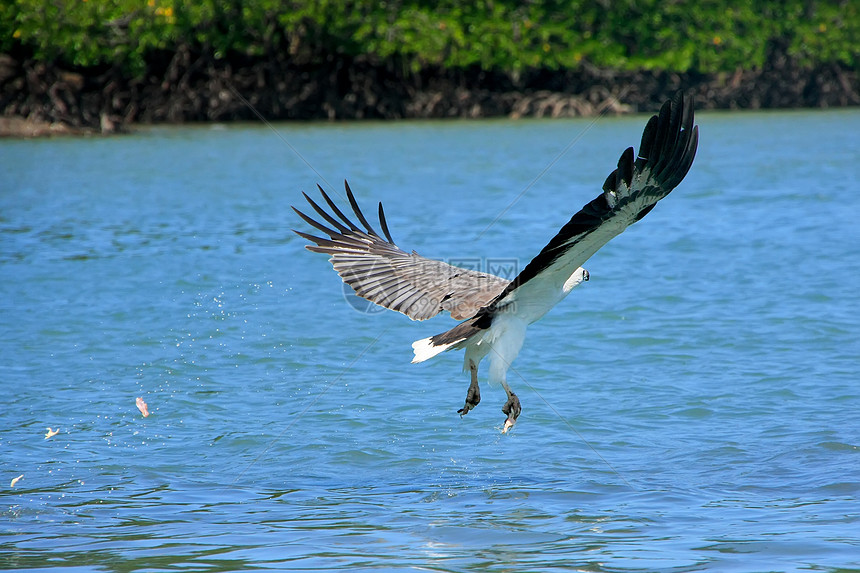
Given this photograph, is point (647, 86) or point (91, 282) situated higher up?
point (647, 86)

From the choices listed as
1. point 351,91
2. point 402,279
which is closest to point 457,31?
Result: point 351,91

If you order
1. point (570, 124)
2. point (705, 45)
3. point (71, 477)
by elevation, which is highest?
point (705, 45)

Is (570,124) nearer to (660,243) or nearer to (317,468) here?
(660,243)

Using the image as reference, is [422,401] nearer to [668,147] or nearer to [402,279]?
[402,279]

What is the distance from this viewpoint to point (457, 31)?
107ft

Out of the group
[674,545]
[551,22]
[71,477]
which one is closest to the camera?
[674,545]

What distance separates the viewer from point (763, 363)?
8289 mm

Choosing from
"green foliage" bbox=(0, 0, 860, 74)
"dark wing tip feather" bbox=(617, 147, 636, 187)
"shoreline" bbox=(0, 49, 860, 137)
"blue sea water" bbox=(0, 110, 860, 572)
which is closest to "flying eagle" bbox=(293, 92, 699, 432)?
"dark wing tip feather" bbox=(617, 147, 636, 187)

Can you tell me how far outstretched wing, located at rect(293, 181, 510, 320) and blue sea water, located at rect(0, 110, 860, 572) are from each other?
0.99 meters

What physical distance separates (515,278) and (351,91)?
29.9 meters

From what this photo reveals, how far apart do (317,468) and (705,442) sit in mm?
2423

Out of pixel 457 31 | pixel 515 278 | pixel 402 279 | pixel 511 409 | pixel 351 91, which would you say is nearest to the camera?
pixel 515 278

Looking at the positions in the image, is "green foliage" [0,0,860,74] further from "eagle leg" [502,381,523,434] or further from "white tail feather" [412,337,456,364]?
"white tail feather" [412,337,456,364]

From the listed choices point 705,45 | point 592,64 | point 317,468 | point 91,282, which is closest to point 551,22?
point 592,64
